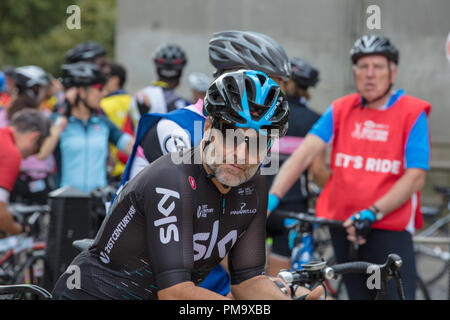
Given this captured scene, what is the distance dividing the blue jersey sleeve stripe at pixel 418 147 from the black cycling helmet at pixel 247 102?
221 cm

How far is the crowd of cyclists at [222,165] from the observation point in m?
2.43

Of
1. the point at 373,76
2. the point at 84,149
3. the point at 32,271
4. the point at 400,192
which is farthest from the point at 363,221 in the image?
the point at 84,149

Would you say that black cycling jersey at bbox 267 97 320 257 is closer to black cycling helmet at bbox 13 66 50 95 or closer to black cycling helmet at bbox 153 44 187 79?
black cycling helmet at bbox 153 44 187 79

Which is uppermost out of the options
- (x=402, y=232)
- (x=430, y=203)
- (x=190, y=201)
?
(x=190, y=201)

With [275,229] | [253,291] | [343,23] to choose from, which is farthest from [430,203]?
[253,291]

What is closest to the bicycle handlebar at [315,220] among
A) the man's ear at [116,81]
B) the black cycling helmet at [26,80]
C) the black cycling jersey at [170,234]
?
the black cycling jersey at [170,234]

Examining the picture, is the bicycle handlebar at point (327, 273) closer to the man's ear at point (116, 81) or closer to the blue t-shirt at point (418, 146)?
the blue t-shirt at point (418, 146)

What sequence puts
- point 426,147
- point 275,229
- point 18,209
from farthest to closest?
1. point 18,209
2. point 275,229
3. point 426,147

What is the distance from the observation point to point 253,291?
2.67m

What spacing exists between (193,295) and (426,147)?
8.80ft

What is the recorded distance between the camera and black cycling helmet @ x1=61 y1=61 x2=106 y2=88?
7023mm

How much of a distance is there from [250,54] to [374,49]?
4.64ft
